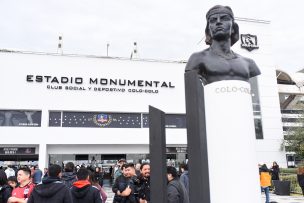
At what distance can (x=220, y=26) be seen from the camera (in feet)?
11.8

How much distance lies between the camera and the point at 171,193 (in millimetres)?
3936

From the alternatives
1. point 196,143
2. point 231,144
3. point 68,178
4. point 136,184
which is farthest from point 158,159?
point 68,178

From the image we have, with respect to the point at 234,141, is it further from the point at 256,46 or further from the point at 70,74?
the point at 256,46

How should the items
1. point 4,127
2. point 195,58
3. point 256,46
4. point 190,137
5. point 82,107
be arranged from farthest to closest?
1. point 256,46
2. point 82,107
3. point 4,127
4. point 195,58
5. point 190,137

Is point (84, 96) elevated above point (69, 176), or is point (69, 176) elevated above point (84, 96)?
point (84, 96)

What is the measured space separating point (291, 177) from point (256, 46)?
11.0 metres

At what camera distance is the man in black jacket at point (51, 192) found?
148 inches

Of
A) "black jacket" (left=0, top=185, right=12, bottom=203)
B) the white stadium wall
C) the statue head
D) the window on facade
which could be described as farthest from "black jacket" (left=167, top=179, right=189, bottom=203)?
the window on facade

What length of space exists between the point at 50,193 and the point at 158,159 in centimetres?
156

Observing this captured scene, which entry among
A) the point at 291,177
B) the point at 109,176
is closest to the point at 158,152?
the point at 291,177

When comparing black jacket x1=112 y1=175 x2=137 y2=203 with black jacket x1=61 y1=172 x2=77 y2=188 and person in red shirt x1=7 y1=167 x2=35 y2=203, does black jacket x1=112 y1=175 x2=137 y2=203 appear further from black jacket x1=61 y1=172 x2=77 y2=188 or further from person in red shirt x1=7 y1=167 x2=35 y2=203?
black jacket x1=61 y1=172 x2=77 y2=188

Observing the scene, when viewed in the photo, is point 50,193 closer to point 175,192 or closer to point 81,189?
point 81,189

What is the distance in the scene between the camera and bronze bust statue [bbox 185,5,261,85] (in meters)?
3.50

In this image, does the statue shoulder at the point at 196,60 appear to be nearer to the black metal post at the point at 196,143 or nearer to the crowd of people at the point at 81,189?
the black metal post at the point at 196,143
